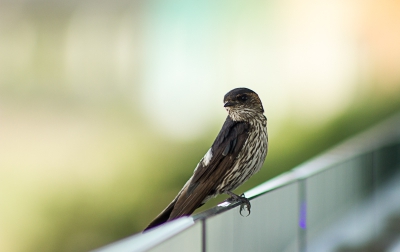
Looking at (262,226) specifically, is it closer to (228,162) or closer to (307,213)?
(228,162)

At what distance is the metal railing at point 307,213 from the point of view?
1050 mm

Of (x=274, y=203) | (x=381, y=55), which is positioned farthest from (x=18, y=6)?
(x=274, y=203)

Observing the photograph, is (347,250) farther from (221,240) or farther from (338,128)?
(338,128)

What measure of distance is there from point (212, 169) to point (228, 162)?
66 millimetres

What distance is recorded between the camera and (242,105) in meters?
2.09

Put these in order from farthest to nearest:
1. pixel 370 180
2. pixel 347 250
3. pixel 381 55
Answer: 1. pixel 381 55
2. pixel 370 180
3. pixel 347 250

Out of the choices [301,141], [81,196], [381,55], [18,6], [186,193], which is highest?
[18,6]

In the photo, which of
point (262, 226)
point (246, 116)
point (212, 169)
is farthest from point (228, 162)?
point (262, 226)

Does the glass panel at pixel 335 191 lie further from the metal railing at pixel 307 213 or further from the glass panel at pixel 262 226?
the glass panel at pixel 262 226

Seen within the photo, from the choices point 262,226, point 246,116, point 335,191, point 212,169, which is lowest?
point 335,191

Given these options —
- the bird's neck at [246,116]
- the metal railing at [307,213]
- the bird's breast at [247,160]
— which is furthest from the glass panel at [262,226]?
the bird's neck at [246,116]

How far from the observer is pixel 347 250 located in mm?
2666

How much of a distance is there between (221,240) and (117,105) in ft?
17.7

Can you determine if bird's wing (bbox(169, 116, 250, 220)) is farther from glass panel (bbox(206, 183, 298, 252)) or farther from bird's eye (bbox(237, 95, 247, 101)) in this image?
glass panel (bbox(206, 183, 298, 252))
